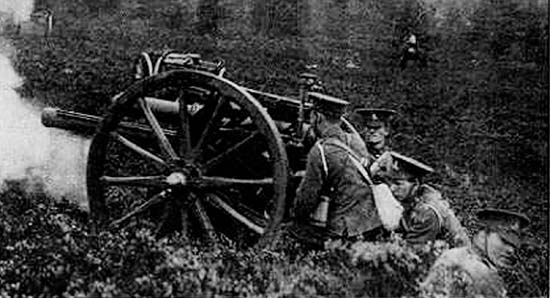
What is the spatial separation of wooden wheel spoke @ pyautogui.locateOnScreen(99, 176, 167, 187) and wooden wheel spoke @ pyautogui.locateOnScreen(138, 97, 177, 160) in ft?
0.70

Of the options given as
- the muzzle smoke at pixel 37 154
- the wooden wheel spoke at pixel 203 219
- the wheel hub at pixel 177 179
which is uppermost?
the wheel hub at pixel 177 179

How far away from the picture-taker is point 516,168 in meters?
Result: 11.5

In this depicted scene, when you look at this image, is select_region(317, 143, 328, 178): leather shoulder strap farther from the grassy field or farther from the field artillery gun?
the grassy field

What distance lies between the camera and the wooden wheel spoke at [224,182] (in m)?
6.75

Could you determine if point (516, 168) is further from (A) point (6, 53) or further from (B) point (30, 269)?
(A) point (6, 53)

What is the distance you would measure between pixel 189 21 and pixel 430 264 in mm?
10366

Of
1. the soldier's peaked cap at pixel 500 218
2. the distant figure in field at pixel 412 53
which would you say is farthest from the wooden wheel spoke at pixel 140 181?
the distant figure in field at pixel 412 53

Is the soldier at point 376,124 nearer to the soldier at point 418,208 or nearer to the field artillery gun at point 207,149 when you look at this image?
the soldier at point 418,208

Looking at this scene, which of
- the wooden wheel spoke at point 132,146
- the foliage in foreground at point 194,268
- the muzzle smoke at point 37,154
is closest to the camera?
the foliage in foreground at point 194,268

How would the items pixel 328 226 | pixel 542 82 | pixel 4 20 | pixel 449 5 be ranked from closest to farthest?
1. pixel 328 226
2. pixel 542 82
3. pixel 449 5
4. pixel 4 20

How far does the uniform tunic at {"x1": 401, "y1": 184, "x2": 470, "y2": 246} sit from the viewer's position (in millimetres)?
6574

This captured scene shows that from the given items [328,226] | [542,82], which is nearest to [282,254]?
[328,226]

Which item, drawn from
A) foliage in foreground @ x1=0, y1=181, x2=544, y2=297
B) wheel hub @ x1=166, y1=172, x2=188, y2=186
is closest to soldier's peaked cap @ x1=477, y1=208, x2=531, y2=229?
foliage in foreground @ x1=0, y1=181, x2=544, y2=297

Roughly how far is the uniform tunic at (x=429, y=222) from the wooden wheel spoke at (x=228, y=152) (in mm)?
1364
